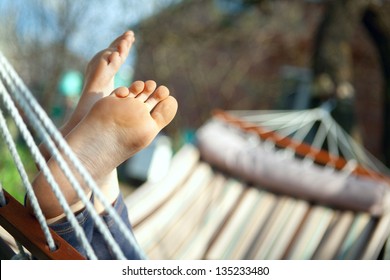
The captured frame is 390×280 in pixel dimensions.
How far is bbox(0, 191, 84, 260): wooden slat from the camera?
0.78m

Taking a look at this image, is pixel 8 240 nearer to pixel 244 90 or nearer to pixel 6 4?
pixel 6 4

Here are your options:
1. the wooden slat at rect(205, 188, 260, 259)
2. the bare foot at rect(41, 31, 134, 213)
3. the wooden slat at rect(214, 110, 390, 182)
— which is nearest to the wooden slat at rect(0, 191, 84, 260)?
the bare foot at rect(41, 31, 134, 213)

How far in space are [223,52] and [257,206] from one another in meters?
5.43

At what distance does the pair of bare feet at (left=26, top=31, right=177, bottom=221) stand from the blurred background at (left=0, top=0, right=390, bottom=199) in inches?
110

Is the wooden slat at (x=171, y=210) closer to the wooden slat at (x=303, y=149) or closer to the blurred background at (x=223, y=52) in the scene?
the wooden slat at (x=303, y=149)

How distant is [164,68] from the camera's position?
643 cm

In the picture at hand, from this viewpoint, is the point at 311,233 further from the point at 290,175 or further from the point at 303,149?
the point at 303,149

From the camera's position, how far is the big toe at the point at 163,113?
0.92 metres

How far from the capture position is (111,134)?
2.85 feet

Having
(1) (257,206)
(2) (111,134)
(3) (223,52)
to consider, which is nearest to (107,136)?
(2) (111,134)

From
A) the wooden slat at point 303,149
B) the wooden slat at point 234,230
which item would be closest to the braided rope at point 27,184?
the wooden slat at point 234,230

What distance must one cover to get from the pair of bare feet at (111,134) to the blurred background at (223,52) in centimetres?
280

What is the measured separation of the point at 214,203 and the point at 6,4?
333 centimetres

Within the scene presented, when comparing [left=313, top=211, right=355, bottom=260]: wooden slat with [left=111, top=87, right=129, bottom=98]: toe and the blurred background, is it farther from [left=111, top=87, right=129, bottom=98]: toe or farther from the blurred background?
the blurred background
